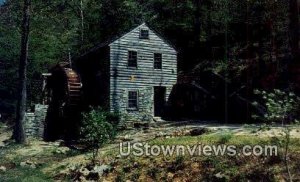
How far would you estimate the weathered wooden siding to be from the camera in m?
29.1

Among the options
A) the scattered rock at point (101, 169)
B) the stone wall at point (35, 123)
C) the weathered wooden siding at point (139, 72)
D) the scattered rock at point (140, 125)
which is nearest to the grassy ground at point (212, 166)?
the scattered rock at point (101, 169)

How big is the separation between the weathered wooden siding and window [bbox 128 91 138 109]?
29 centimetres

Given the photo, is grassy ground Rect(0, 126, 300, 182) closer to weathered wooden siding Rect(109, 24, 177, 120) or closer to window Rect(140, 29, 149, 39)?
weathered wooden siding Rect(109, 24, 177, 120)

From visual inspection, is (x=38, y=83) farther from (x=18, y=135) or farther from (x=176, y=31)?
(x=18, y=135)

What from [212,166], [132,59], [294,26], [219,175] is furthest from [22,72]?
[219,175]

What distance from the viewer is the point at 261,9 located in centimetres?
3797

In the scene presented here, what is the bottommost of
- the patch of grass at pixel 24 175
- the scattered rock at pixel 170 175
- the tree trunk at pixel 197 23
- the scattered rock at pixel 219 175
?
the patch of grass at pixel 24 175

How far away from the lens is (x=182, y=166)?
582 inches

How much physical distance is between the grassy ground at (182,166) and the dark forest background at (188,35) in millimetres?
11015

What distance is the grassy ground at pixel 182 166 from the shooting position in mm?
13047

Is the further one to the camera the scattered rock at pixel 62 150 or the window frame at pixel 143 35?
the window frame at pixel 143 35

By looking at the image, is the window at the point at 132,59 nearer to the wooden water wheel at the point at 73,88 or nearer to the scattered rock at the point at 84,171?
the wooden water wheel at the point at 73,88

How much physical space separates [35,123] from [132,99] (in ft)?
24.4

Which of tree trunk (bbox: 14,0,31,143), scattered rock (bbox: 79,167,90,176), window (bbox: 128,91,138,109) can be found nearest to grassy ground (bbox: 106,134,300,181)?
scattered rock (bbox: 79,167,90,176)
